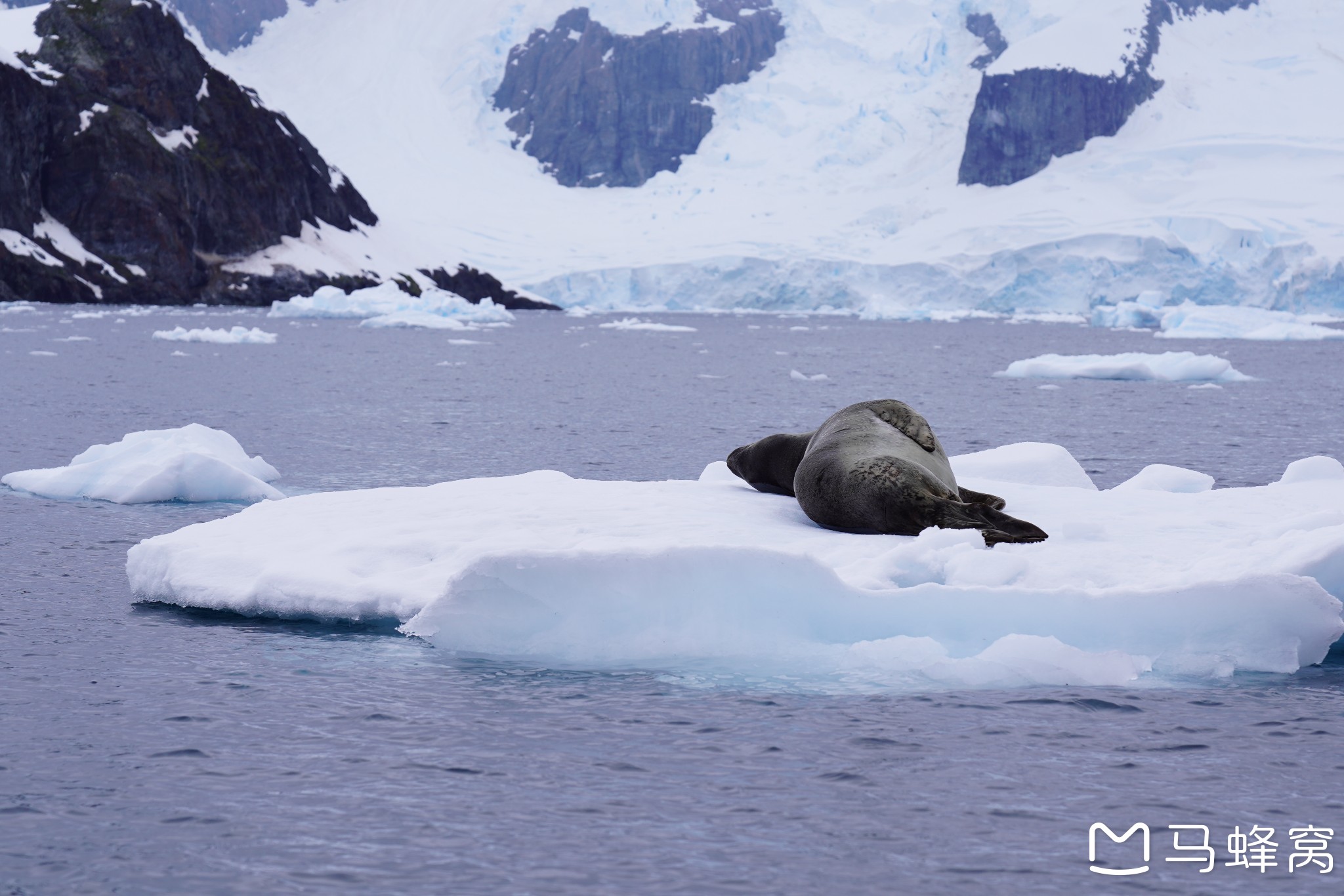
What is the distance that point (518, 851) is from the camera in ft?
14.8

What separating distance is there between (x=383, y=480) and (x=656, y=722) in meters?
8.81

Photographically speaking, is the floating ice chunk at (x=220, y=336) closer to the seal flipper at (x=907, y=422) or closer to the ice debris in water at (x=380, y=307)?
the ice debris in water at (x=380, y=307)

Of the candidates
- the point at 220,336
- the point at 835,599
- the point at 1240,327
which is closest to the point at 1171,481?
the point at 835,599

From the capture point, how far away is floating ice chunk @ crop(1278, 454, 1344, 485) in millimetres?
10344

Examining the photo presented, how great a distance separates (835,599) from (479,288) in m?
83.1

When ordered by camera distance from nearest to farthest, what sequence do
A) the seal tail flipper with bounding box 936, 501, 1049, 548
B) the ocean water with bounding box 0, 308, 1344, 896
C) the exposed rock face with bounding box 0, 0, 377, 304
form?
the ocean water with bounding box 0, 308, 1344, 896 → the seal tail flipper with bounding box 936, 501, 1049, 548 → the exposed rock face with bounding box 0, 0, 377, 304

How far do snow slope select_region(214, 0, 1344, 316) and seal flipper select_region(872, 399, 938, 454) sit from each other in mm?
63367

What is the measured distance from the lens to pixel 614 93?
15662 cm

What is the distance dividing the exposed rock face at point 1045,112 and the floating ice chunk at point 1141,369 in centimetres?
8783

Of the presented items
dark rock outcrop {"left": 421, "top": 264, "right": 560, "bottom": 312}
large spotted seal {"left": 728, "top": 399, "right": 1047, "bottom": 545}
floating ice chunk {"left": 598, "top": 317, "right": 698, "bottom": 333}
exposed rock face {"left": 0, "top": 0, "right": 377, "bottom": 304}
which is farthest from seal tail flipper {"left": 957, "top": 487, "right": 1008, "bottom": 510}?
dark rock outcrop {"left": 421, "top": 264, "right": 560, "bottom": 312}

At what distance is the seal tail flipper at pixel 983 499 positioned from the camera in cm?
872

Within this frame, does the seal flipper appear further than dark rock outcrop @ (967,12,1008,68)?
No

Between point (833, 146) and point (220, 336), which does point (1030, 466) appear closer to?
point (220, 336)

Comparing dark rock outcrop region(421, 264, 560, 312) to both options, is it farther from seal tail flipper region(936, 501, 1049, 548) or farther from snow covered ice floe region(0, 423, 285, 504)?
seal tail flipper region(936, 501, 1049, 548)
